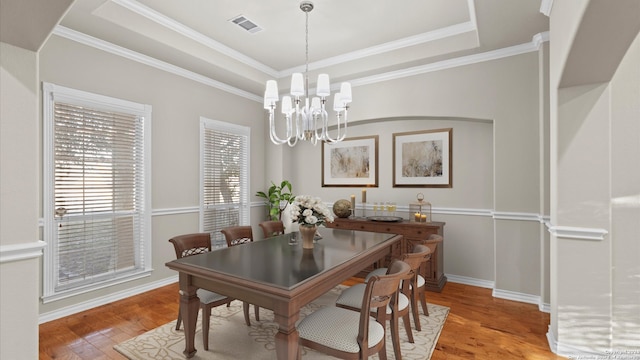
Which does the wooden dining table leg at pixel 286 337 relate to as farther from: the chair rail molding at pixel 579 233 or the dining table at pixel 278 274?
the chair rail molding at pixel 579 233

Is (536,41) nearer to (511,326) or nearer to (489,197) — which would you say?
(489,197)

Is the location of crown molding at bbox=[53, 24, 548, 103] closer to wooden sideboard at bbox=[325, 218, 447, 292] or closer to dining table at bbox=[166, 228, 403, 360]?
wooden sideboard at bbox=[325, 218, 447, 292]

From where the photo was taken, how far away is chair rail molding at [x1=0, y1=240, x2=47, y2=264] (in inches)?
62.4

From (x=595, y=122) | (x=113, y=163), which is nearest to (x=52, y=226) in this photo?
(x=113, y=163)

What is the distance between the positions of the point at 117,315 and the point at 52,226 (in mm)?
1120

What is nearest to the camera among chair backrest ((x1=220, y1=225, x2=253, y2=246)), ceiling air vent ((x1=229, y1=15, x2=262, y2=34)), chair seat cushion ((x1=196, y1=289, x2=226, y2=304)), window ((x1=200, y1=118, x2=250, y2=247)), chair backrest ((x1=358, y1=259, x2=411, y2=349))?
chair backrest ((x1=358, y1=259, x2=411, y2=349))

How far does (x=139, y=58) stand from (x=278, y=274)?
135 inches

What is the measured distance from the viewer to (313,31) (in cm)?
375

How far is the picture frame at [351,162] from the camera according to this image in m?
5.05

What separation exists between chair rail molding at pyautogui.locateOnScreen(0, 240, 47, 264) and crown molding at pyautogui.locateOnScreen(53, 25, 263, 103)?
8.49 feet

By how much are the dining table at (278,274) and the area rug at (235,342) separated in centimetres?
25

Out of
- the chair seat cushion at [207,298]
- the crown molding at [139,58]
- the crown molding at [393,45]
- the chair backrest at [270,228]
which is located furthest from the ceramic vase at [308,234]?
the crown molding at [139,58]

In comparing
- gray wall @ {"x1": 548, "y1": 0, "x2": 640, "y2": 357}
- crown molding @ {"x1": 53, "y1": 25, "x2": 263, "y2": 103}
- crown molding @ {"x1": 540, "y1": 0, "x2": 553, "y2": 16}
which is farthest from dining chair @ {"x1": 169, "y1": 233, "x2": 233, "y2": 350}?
crown molding @ {"x1": 540, "y1": 0, "x2": 553, "y2": 16}

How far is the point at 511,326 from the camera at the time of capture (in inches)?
118
